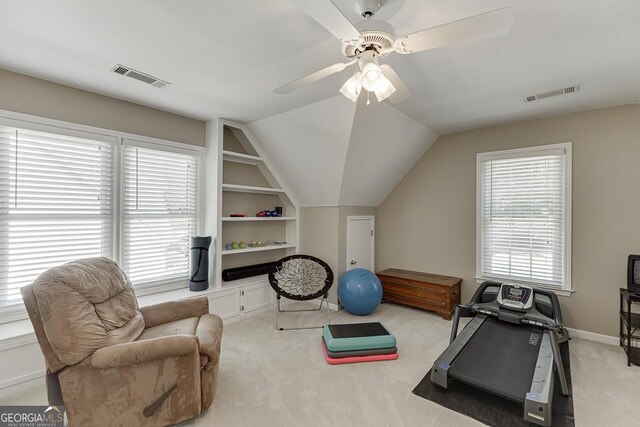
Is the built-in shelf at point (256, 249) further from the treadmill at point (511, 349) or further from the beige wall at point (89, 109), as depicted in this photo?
the treadmill at point (511, 349)

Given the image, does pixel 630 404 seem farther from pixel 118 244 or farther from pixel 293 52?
pixel 118 244

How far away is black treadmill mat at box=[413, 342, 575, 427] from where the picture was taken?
6.68 ft

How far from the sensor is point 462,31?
1388mm

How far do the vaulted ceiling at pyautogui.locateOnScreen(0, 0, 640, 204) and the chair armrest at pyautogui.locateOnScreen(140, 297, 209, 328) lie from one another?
2.08m

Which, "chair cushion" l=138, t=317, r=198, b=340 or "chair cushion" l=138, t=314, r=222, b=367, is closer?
"chair cushion" l=138, t=314, r=222, b=367

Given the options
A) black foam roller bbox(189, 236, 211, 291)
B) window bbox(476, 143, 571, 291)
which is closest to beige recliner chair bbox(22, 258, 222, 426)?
black foam roller bbox(189, 236, 211, 291)

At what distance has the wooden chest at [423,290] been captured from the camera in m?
3.94

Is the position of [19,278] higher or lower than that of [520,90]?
lower

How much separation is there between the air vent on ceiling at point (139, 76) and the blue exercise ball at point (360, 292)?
3.12m

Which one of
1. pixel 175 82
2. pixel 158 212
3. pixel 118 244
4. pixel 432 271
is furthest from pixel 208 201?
pixel 432 271

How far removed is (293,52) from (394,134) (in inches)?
76.3

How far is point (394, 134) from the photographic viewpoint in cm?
375

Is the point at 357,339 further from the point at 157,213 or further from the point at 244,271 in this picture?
the point at 157,213

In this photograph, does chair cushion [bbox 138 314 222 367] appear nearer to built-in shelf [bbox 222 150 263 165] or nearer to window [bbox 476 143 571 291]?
built-in shelf [bbox 222 150 263 165]
